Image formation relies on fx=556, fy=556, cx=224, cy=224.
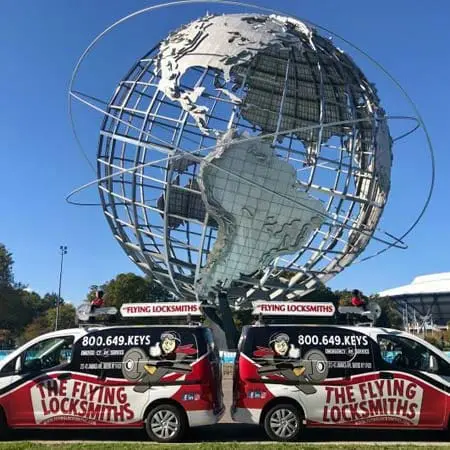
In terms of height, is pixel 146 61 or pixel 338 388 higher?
pixel 146 61

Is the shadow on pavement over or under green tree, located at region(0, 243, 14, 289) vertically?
under

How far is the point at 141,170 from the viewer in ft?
61.2

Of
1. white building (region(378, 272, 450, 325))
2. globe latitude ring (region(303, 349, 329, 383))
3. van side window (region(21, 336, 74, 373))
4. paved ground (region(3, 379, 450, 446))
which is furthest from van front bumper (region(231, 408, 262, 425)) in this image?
white building (region(378, 272, 450, 325))

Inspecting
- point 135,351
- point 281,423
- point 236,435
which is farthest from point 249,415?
point 135,351

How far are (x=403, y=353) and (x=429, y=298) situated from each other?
96.0 m

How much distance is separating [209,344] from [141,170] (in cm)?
1023

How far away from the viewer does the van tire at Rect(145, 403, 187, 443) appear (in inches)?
353

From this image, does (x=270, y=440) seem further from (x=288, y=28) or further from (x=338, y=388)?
(x=288, y=28)

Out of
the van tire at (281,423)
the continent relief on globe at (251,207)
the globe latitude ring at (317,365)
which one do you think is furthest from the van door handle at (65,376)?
the continent relief on globe at (251,207)

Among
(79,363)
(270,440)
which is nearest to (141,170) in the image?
(79,363)

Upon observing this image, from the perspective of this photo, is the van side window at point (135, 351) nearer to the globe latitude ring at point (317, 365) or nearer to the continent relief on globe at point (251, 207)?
the globe latitude ring at point (317, 365)

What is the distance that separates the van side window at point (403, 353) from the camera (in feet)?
30.6

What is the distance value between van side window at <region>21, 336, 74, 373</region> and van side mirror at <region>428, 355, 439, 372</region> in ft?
19.9

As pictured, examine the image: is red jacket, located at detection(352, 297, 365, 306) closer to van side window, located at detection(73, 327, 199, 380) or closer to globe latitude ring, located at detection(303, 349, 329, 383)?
globe latitude ring, located at detection(303, 349, 329, 383)
